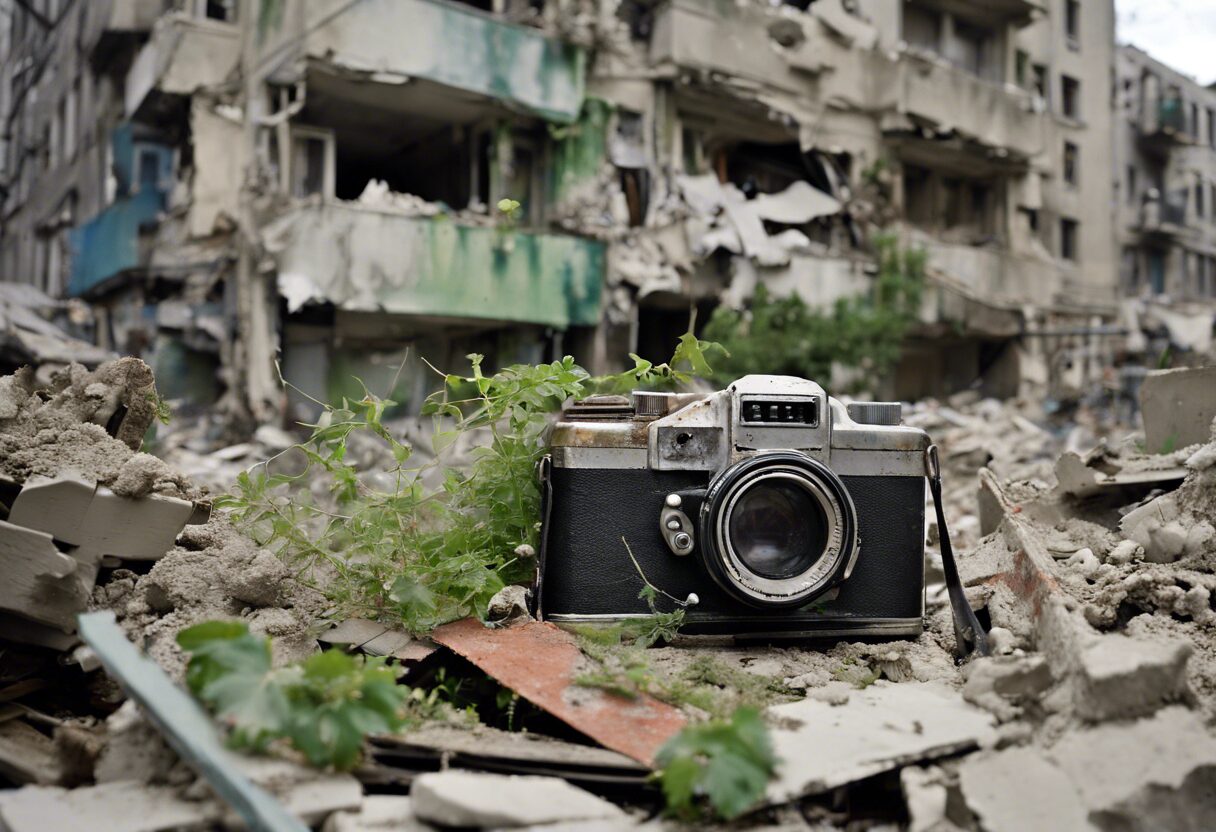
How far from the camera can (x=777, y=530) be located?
261 centimetres

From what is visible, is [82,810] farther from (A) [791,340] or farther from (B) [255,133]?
(A) [791,340]

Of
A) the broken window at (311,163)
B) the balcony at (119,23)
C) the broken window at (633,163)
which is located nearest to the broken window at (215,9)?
the balcony at (119,23)

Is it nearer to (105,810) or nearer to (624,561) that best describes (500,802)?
(105,810)

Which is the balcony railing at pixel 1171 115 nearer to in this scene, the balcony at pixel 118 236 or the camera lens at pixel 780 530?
the balcony at pixel 118 236

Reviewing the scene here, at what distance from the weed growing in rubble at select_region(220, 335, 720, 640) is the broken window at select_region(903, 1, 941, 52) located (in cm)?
1477

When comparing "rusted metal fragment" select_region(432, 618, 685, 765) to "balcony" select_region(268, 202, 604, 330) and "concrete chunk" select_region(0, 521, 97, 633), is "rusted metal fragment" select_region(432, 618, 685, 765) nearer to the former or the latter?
"concrete chunk" select_region(0, 521, 97, 633)

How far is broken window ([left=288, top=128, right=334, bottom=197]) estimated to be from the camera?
10.8 metres

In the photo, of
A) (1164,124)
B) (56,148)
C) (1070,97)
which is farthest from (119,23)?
(1164,124)

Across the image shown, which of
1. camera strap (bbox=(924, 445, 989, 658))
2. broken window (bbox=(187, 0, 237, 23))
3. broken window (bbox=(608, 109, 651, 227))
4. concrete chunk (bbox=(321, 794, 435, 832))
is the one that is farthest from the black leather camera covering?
broken window (bbox=(187, 0, 237, 23))

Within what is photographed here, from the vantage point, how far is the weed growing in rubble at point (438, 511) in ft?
8.91

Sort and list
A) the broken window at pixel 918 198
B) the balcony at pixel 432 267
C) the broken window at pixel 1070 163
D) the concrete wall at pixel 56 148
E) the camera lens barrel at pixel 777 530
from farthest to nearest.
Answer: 1. the broken window at pixel 1070 163
2. the broken window at pixel 918 198
3. the concrete wall at pixel 56 148
4. the balcony at pixel 432 267
5. the camera lens barrel at pixel 777 530

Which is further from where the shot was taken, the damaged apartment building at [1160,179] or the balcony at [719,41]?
the damaged apartment building at [1160,179]

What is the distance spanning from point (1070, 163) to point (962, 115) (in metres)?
5.18

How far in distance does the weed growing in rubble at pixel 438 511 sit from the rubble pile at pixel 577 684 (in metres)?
0.12
